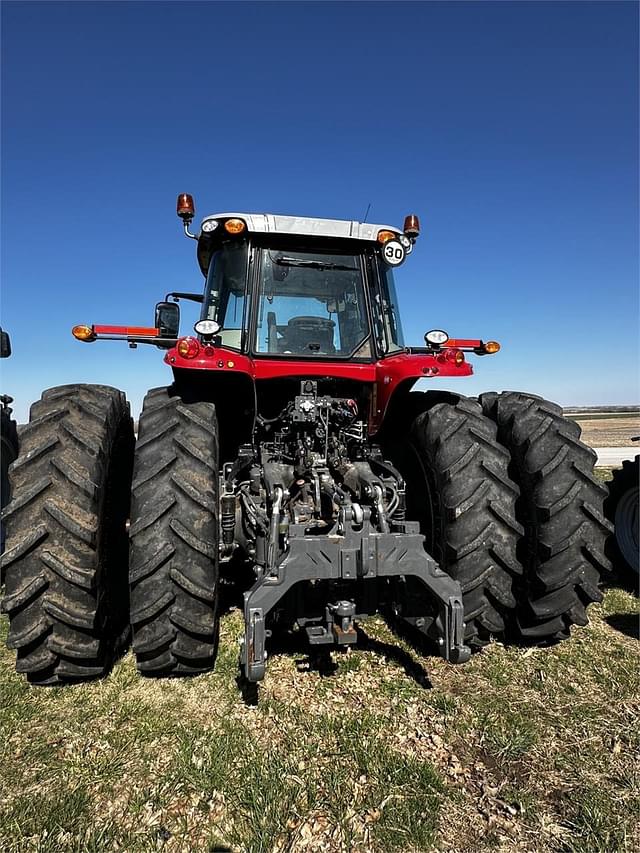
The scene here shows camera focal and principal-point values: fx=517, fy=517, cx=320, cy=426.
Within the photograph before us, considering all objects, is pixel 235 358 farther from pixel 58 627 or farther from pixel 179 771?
pixel 179 771

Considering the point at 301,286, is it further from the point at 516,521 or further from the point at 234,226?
the point at 516,521

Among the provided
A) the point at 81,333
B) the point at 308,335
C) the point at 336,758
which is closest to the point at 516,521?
the point at 336,758

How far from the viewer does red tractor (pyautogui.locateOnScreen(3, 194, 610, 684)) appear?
2.80m

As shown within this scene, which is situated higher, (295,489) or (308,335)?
(308,335)

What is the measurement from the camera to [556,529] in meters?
3.27

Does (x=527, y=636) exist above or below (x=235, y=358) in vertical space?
below

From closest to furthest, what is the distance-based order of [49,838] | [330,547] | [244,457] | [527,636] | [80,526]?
1. [49,838]
2. [330,547]
3. [80,526]
4. [527,636]
5. [244,457]

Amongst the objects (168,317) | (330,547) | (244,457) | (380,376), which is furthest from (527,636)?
(168,317)

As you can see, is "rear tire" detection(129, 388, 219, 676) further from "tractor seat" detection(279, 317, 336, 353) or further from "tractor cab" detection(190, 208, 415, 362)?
"tractor seat" detection(279, 317, 336, 353)

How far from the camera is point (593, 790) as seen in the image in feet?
7.54

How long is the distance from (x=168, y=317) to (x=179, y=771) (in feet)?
11.6

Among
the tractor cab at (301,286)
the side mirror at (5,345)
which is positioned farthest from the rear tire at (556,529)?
the side mirror at (5,345)

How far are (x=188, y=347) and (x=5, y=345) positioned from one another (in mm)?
3002

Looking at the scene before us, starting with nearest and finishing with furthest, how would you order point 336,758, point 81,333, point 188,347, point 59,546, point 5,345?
point 336,758 < point 59,546 < point 188,347 < point 81,333 < point 5,345
